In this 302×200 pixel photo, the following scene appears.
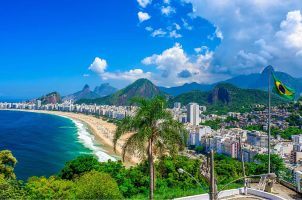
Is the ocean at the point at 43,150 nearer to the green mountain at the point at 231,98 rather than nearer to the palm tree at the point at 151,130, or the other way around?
the palm tree at the point at 151,130

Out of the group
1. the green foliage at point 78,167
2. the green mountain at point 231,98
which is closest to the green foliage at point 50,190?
the green foliage at point 78,167

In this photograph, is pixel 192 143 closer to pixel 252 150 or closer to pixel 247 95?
pixel 252 150

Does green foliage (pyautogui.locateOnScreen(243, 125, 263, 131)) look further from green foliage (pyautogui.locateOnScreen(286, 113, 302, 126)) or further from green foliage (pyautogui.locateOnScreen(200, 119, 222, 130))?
green foliage (pyautogui.locateOnScreen(200, 119, 222, 130))

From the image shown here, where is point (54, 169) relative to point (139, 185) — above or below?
below

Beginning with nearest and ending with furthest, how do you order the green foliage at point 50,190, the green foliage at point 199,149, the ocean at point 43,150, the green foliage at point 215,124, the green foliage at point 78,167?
the green foliage at point 50,190 → the green foliage at point 78,167 → the ocean at point 43,150 → the green foliage at point 199,149 → the green foliage at point 215,124

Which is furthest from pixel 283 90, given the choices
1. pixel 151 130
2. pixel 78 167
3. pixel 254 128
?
pixel 254 128

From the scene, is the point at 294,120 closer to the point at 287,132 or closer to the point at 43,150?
the point at 287,132

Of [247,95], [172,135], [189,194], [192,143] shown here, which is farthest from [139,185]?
[247,95]

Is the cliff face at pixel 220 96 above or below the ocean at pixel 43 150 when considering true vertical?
above
